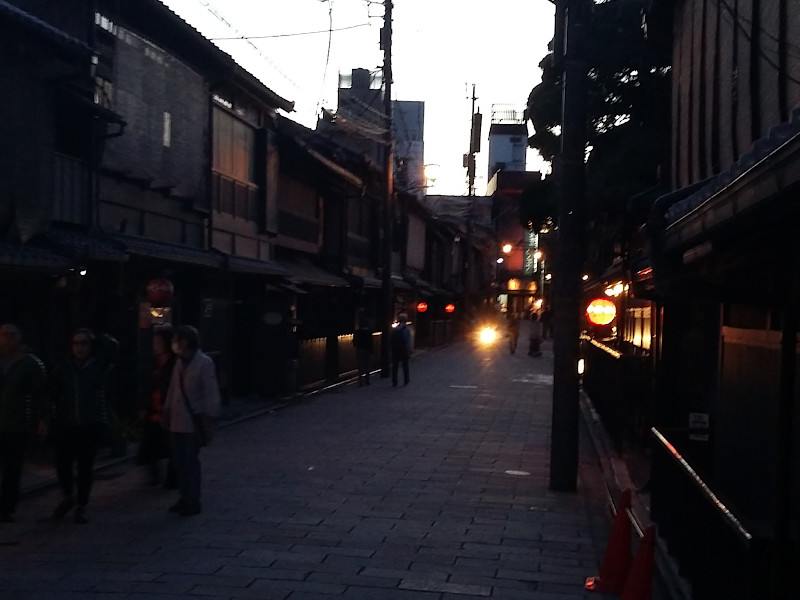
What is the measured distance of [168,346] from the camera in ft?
37.2

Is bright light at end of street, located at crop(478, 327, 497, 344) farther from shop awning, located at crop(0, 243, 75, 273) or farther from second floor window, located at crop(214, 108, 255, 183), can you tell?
shop awning, located at crop(0, 243, 75, 273)

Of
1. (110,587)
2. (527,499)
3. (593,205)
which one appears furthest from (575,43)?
(593,205)

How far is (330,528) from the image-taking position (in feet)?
32.0

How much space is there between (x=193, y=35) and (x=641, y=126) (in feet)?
35.5

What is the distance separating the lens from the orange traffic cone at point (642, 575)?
6.84 meters

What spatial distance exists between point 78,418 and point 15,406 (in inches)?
21.6

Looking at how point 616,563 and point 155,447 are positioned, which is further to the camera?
point 155,447

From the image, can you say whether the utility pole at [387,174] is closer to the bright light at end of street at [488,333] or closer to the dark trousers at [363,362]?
the dark trousers at [363,362]

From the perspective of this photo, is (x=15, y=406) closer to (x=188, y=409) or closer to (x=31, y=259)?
(x=188, y=409)

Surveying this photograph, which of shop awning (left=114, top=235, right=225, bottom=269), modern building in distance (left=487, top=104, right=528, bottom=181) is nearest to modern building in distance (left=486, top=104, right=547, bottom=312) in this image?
modern building in distance (left=487, top=104, right=528, bottom=181)

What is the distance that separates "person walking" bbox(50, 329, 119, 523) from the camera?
976cm

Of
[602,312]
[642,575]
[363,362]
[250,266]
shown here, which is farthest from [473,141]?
[642,575]

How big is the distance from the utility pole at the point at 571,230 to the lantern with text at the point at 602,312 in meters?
10.9

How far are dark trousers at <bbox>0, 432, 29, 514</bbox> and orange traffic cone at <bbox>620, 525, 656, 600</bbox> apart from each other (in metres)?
5.58
